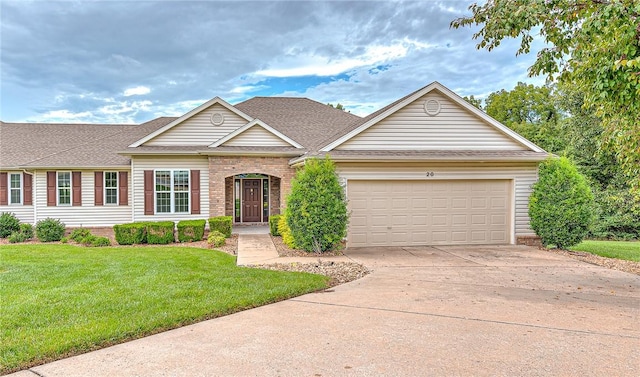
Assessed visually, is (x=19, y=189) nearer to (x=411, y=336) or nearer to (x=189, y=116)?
(x=189, y=116)

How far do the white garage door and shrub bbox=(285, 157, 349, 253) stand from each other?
45.5 inches

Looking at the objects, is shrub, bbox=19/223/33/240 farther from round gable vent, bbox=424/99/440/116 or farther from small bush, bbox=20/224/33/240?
round gable vent, bbox=424/99/440/116

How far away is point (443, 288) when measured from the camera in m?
6.78

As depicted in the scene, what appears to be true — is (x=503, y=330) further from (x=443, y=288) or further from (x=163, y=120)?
(x=163, y=120)

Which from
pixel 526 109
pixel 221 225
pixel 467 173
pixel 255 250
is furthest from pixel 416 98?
pixel 526 109

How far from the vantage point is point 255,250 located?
36.0ft

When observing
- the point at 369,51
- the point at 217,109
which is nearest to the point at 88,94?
the point at 217,109

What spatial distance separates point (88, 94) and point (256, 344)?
69.1 ft

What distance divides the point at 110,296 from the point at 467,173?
32.6ft

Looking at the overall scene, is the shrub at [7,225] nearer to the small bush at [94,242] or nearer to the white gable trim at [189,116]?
the small bush at [94,242]

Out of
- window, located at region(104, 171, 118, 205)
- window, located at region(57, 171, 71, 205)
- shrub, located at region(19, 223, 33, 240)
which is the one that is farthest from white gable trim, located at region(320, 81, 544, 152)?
shrub, located at region(19, 223, 33, 240)

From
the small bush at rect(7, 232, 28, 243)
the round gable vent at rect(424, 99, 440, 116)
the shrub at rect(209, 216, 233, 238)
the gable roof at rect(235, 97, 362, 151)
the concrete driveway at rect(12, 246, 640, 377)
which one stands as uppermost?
the gable roof at rect(235, 97, 362, 151)

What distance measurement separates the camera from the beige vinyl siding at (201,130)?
1538cm

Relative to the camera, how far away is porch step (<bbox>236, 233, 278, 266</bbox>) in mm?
9421
